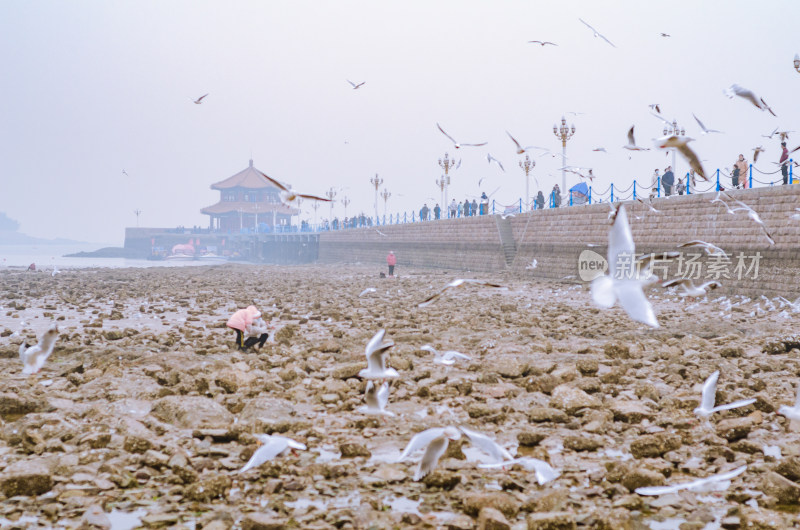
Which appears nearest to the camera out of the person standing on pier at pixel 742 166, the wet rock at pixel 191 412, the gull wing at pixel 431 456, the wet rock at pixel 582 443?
the gull wing at pixel 431 456

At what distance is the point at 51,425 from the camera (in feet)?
13.5

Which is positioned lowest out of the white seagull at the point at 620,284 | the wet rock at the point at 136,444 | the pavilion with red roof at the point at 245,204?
the wet rock at the point at 136,444

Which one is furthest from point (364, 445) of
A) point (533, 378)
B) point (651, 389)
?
point (651, 389)

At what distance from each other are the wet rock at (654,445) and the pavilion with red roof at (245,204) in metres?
91.6

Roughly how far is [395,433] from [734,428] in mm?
2027

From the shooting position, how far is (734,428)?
396 centimetres

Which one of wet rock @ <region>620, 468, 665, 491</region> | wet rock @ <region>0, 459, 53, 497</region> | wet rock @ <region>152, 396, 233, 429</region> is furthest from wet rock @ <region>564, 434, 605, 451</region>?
wet rock @ <region>0, 459, 53, 497</region>

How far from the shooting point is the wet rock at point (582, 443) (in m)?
3.89

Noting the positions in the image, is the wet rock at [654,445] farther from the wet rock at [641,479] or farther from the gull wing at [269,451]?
the gull wing at [269,451]

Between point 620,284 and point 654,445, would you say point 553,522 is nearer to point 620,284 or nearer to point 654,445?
point 620,284

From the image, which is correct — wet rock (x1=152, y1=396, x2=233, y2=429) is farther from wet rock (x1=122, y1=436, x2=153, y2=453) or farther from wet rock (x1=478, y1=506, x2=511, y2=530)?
wet rock (x1=478, y1=506, x2=511, y2=530)

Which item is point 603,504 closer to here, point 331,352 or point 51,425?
point 51,425

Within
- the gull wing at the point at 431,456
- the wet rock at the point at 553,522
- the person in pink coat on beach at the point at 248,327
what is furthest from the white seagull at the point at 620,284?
the person in pink coat on beach at the point at 248,327

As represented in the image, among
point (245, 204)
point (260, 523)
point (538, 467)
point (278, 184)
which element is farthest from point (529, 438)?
point (245, 204)
